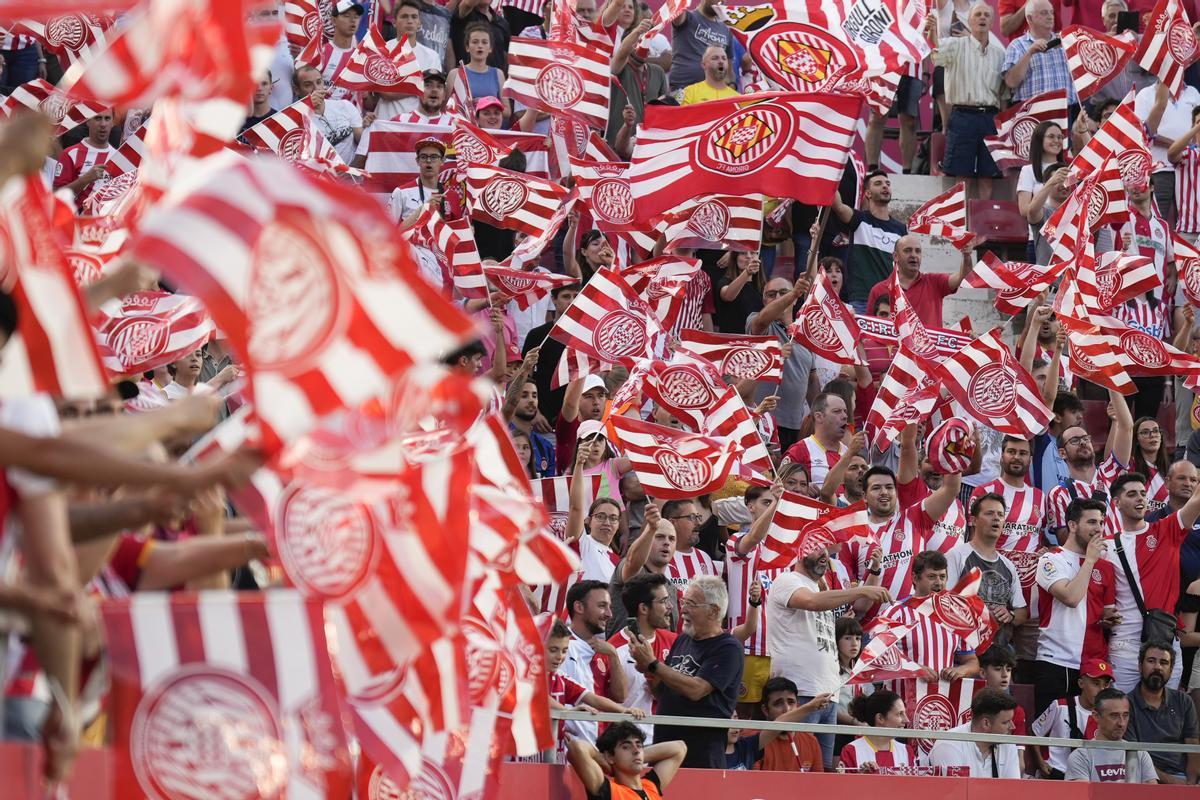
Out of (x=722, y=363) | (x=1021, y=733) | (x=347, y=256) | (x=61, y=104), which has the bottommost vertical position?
(x=1021, y=733)

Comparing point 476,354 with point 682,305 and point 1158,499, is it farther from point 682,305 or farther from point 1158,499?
point 1158,499

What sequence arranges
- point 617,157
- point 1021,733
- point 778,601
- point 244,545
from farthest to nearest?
point 617,157
point 1021,733
point 778,601
point 244,545

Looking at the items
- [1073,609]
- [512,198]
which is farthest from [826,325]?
[1073,609]

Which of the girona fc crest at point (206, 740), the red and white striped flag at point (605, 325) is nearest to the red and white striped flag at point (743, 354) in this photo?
the red and white striped flag at point (605, 325)

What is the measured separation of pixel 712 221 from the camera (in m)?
13.3

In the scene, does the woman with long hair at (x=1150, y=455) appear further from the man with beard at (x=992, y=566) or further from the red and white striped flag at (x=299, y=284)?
the red and white striped flag at (x=299, y=284)

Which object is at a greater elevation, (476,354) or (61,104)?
(61,104)

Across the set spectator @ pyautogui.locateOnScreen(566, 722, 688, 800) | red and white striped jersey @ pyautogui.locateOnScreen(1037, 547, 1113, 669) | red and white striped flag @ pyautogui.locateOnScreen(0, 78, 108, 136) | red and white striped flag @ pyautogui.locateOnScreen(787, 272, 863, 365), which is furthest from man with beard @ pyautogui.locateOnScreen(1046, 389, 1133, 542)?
red and white striped flag @ pyautogui.locateOnScreen(0, 78, 108, 136)

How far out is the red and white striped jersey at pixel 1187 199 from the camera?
1731 centimetres

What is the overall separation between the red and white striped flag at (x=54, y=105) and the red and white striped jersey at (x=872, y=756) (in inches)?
237

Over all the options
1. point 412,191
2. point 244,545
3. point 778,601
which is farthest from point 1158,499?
point 244,545

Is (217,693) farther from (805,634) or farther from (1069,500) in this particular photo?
(1069,500)

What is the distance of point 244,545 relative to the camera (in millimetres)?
5324

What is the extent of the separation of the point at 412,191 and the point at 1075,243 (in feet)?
13.9
